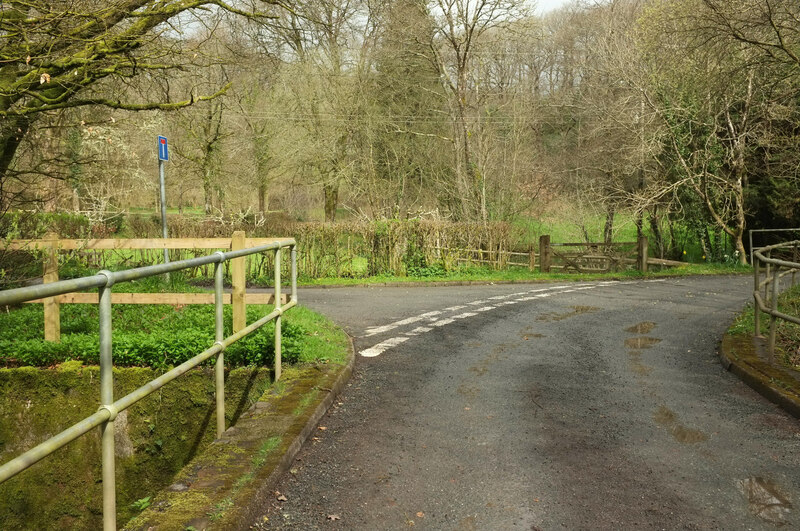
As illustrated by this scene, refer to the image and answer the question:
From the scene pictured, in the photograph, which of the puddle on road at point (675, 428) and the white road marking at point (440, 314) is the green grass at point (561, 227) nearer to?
the white road marking at point (440, 314)

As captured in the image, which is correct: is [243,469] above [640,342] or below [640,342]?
above

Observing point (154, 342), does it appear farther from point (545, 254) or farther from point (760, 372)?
point (545, 254)

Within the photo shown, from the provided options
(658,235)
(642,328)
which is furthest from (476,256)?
(642,328)

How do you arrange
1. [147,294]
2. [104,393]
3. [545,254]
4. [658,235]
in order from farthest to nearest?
[658,235] < [545,254] < [147,294] < [104,393]

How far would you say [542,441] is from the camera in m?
5.12

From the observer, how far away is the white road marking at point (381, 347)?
8531 millimetres

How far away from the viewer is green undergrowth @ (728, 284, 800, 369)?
25.2 feet

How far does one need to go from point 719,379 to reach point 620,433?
2.63 meters

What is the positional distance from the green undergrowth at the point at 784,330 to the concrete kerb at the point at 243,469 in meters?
5.24

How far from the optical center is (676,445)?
16.6ft

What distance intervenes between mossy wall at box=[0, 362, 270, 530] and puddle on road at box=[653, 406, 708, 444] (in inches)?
147

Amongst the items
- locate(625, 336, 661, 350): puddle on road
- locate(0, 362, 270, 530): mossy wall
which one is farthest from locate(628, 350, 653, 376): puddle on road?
locate(0, 362, 270, 530): mossy wall

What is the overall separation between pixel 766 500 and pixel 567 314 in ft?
28.2

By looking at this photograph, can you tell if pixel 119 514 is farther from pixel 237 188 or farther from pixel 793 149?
pixel 237 188
